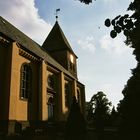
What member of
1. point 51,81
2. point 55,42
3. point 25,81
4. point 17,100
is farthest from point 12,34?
point 55,42

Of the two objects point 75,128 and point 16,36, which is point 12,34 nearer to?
point 16,36

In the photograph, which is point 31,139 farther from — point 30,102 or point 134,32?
point 134,32

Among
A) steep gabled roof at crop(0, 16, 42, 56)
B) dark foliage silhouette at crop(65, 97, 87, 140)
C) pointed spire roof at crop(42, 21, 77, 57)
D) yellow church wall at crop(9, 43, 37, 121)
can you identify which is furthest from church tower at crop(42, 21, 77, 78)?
dark foliage silhouette at crop(65, 97, 87, 140)

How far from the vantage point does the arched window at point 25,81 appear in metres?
22.3

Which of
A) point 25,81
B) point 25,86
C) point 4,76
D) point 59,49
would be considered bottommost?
point 25,86

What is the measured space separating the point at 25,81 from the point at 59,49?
17.2 metres

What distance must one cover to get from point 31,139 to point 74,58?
2878 cm

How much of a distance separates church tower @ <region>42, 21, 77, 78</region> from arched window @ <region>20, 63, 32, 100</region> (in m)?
14.4

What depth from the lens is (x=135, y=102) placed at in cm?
1083

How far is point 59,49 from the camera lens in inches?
1555

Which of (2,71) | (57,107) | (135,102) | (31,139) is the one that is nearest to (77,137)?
(31,139)

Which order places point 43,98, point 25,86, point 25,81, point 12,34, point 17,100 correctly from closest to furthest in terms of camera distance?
1. point 17,100
2. point 25,86
3. point 25,81
4. point 12,34
5. point 43,98

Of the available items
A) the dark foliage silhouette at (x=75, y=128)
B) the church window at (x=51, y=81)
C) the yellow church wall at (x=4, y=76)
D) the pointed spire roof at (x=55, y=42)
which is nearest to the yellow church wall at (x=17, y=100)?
the yellow church wall at (x=4, y=76)

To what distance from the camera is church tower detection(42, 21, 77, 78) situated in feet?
128
